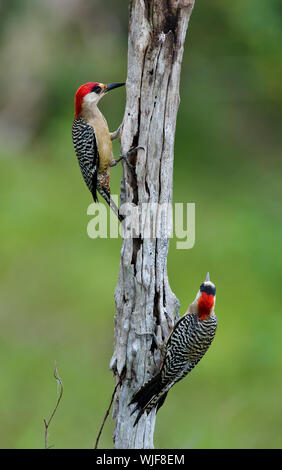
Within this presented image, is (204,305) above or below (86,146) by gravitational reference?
below

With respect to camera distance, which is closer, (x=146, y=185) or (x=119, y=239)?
(x=146, y=185)

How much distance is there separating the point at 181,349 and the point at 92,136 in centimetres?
159

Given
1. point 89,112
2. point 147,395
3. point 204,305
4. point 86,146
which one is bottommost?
point 147,395

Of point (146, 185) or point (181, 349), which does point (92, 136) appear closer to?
point (146, 185)

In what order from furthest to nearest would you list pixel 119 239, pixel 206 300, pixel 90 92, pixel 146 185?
pixel 119 239 → pixel 90 92 → pixel 206 300 → pixel 146 185

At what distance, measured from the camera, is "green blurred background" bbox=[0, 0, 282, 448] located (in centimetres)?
662

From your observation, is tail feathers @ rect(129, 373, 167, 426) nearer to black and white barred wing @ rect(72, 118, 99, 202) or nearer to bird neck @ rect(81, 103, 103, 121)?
black and white barred wing @ rect(72, 118, 99, 202)

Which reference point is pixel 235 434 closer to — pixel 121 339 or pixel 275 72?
pixel 121 339

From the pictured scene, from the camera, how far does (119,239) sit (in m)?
9.84

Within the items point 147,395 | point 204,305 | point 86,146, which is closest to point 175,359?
point 147,395

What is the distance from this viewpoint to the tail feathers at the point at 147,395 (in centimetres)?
355

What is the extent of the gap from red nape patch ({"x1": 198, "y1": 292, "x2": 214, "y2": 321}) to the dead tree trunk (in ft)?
0.56

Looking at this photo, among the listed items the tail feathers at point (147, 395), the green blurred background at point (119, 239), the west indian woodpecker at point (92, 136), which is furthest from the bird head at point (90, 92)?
the green blurred background at point (119, 239)
